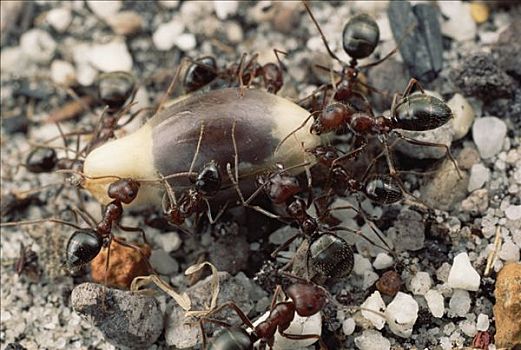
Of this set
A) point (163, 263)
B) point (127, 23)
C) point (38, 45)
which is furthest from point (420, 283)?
point (38, 45)

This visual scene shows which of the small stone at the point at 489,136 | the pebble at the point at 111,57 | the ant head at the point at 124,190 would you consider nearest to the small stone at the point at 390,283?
the small stone at the point at 489,136

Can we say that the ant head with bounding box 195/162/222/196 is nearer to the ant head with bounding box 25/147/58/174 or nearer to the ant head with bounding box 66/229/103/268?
the ant head with bounding box 66/229/103/268

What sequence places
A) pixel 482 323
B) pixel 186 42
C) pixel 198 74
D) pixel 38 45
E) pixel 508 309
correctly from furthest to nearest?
pixel 38 45, pixel 186 42, pixel 198 74, pixel 482 323, pixel 508 309

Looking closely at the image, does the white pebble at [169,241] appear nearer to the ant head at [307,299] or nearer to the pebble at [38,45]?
the ant head at [307,299]

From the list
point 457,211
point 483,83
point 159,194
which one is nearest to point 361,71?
point 483,83

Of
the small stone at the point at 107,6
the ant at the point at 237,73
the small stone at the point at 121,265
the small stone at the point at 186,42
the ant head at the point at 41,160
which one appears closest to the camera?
the small stone at the point at 121,265

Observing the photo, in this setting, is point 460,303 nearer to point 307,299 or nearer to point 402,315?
point 402,315
